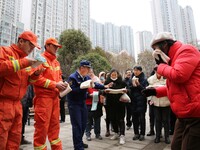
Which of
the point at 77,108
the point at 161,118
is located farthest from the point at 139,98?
the point at 77,108

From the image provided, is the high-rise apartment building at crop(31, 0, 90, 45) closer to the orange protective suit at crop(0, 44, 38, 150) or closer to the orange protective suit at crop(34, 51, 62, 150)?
the orange protective suit at crop(34, 51, 62, 150)

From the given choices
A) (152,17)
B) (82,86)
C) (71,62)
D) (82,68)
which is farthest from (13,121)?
(152,17)

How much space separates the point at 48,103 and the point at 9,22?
68552 mm

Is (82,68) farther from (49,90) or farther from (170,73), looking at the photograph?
(170,73)

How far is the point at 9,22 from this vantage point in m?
61.2

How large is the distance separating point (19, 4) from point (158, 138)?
9257cm

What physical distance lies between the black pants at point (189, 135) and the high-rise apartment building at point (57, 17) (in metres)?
69.1

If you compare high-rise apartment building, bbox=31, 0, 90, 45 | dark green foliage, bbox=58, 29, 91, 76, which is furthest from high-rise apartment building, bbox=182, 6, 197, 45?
high-rise apartment building, bbox=31, 0, 90, 45

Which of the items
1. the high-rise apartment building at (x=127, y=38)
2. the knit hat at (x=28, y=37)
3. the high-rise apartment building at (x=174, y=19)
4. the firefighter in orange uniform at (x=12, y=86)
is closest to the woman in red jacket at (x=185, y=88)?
the firefighter in orange uniform at (x=12, y=86)

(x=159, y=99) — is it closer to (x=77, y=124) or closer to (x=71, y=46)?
(x=77, y=124)

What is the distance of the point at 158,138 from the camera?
14.6 feet

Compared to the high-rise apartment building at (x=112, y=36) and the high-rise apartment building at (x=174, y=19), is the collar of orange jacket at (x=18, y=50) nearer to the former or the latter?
the high-rise apartment building at (x=174, y=19)

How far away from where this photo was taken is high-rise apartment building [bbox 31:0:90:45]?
220 ft

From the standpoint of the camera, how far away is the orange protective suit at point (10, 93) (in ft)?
6.93
